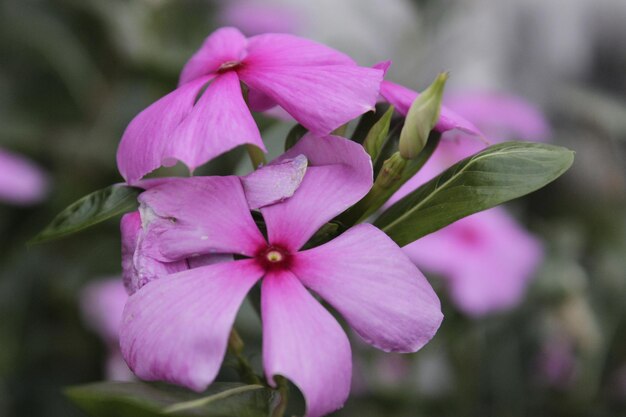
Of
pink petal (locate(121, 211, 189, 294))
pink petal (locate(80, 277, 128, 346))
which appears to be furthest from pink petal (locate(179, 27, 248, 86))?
pink petal (locate(80, 277, 128, 346))

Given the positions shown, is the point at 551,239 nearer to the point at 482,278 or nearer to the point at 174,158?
the point at 482,278

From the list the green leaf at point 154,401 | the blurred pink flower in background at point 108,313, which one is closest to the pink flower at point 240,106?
the green leaf at point 154,401

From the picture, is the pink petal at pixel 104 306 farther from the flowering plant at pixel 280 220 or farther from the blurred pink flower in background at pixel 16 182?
the flowering plant at pixel 280 220

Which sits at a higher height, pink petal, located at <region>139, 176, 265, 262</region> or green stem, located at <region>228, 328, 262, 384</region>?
pink petal, located at <region>139, 176, 265, 262</region>

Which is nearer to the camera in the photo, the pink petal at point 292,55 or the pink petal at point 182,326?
the pink petal at point 182,326

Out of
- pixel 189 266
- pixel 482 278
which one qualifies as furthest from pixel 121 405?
pixel 482 278

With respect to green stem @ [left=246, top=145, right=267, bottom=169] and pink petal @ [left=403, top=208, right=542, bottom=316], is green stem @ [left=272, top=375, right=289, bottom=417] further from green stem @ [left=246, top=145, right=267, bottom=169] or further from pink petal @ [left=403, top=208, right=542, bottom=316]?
pink petal @ [left=403, top=208, right=542, bottom=316]
